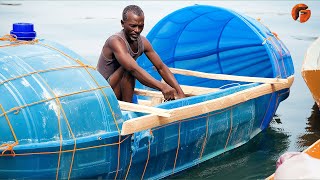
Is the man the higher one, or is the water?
the man

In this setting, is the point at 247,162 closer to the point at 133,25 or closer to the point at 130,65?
the point at 130,65

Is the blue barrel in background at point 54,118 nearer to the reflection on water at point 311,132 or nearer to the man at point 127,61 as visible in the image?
the man at point 127,61

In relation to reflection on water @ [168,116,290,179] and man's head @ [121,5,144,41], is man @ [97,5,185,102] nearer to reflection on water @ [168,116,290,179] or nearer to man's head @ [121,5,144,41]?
man's head @ [121,5,144,41]

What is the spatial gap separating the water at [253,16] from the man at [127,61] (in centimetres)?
91

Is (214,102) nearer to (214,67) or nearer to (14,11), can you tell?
(214,67)

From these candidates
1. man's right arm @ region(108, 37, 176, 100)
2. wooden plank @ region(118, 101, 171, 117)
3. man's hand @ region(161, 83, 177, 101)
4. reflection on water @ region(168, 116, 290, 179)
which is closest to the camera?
wooden plank @ region(118, 101, 171, 117)

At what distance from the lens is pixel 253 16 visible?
1975cm

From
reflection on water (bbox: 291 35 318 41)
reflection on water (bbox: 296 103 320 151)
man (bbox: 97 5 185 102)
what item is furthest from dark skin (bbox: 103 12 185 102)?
reflection on water (bbox: 291 35 318 41)

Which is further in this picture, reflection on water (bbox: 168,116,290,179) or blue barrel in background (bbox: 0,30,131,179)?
reflection on water (bbox: 168,116,290,179)

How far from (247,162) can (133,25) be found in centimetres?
202

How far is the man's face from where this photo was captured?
632cm

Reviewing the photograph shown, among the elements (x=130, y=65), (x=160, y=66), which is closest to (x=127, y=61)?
(x=130, y=65)

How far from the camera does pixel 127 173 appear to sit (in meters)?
5.67

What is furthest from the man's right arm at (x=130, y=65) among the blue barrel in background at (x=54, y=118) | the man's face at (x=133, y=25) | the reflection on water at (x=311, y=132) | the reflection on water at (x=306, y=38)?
the reflection on water at (x=306, y=38)
